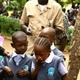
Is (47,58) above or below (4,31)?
above

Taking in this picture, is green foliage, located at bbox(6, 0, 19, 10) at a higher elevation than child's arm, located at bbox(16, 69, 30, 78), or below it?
below

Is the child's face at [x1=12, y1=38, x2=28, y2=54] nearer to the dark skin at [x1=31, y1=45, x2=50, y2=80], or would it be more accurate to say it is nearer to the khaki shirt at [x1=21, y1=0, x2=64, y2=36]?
the dark skin at [x1=31, y1=45, x2=50, y2=80]

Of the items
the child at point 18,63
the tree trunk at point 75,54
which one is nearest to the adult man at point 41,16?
the child at point 18,63

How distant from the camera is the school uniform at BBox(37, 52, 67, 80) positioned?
12.6ft

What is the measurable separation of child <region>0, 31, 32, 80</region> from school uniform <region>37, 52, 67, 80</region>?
19 cm

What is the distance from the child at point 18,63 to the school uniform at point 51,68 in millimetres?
189

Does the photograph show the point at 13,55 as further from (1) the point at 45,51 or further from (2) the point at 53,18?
(2) the point at 53,18

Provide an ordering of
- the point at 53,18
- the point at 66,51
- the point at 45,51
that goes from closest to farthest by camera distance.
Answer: the point at 45,51 → the point at 53,18 → the point at 66,51

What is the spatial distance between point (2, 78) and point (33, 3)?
153 cm

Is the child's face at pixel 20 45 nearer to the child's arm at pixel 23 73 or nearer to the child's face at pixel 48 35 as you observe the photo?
the child's arm at pixel 23 73

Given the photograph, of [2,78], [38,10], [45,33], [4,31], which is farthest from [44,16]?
[4,31]

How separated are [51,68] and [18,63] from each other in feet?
1.28

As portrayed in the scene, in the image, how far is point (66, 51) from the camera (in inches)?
507

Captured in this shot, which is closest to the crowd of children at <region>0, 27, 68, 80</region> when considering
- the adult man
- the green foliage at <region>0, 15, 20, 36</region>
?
the adult man
